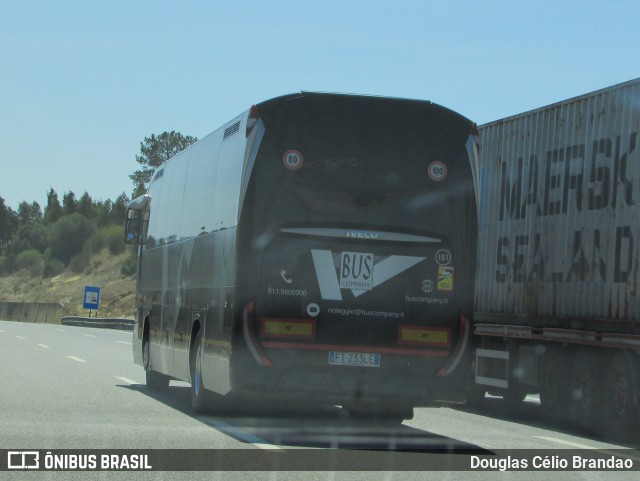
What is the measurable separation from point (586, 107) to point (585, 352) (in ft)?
10.7

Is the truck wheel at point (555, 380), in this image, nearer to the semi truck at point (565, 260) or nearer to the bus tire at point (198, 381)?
the semi truck at point (565, 260)

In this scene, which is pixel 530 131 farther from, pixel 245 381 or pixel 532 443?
pixel 245 381

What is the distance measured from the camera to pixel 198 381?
14.4 m

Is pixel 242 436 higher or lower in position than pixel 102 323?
lower

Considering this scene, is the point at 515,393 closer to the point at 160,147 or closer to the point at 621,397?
the point at 621,397

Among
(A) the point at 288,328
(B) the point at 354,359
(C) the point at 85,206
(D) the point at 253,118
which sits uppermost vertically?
(C) the point at 85,206

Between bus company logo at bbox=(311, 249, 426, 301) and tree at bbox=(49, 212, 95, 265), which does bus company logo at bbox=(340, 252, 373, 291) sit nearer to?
bus company logo at bbox=(311, 249, 426, 301)

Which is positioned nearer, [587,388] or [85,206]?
[587,388]

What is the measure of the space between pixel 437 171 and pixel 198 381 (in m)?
4.11

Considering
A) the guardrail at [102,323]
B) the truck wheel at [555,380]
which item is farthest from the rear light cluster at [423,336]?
the guardrail at [102,323]

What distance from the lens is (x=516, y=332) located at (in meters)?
17.2

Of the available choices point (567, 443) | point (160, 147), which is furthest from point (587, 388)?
point (160, 147)

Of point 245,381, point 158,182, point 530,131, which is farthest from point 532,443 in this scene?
point 158,182

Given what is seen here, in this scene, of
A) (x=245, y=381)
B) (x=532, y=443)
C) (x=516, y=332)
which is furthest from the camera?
(x=516, y=332)
